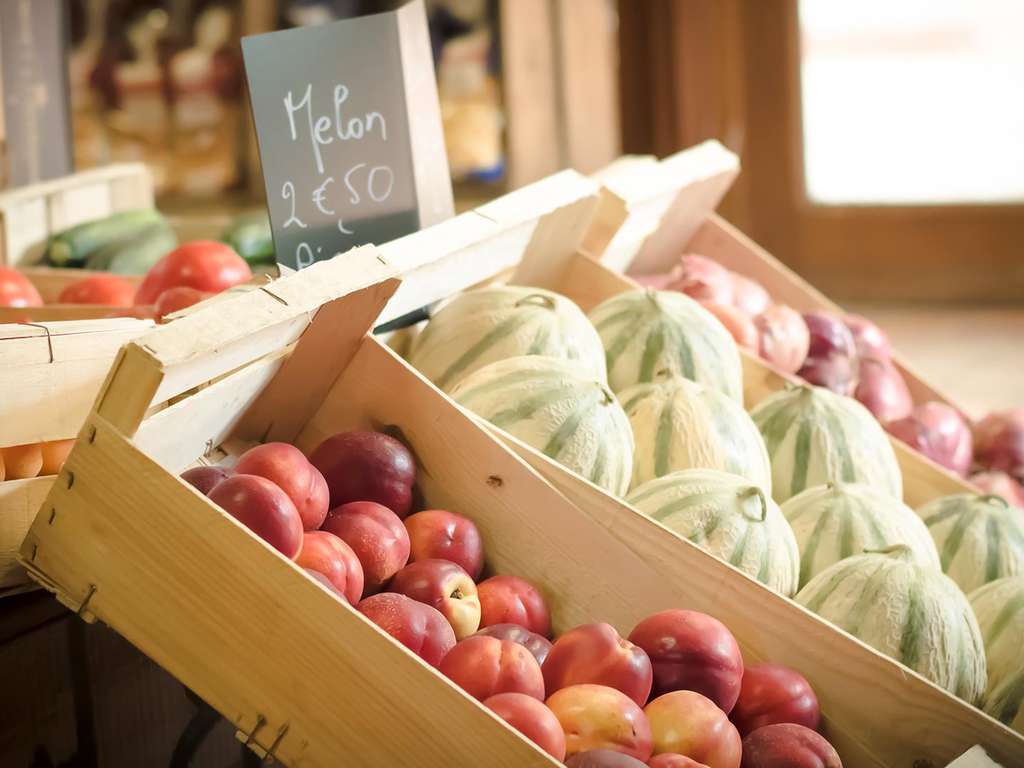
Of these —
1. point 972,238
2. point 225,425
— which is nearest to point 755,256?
point 225,425

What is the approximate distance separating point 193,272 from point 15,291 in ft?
0.81

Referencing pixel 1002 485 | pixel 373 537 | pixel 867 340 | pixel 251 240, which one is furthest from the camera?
pixel 251 240

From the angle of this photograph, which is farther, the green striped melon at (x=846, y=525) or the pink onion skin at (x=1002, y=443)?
the pink onion skin at (x=1002, y=443)

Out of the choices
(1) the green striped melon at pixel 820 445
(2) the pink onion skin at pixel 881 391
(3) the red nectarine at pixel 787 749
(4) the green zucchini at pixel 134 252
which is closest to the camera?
A: (3) the red nectarine at pixel 787 749

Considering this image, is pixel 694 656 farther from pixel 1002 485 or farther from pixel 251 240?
pixel 251 240

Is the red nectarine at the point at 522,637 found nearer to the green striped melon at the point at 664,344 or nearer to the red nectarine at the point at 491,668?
the red nectarine at the point at 491,668

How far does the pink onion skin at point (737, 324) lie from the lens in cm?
176

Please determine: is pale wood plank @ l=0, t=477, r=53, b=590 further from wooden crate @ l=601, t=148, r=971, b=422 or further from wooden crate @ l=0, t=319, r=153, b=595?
wooden crate @ l=601, t=148, r=971, b=422

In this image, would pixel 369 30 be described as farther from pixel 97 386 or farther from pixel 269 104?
pixel 97 386

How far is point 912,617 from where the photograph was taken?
3.79ft

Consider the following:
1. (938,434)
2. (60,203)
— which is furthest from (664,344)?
(60,203)

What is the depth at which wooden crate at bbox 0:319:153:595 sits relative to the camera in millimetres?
1080

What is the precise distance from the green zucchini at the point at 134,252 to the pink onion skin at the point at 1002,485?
1.46m

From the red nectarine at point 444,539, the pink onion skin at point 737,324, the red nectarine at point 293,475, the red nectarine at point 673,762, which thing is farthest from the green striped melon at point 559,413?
the pink onion skin at point 737,324
